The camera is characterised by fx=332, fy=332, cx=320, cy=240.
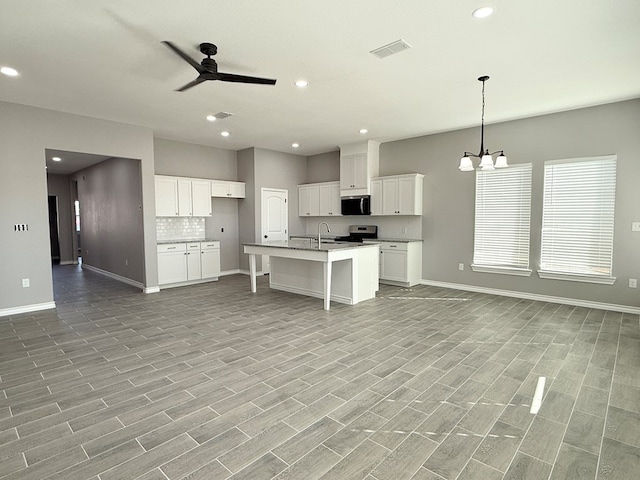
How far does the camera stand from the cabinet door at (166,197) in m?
6.47

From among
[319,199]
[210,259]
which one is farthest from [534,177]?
[210,259]

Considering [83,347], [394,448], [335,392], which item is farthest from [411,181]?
[83,347]

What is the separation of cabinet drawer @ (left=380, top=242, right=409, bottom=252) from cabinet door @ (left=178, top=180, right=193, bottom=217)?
408 centimetres

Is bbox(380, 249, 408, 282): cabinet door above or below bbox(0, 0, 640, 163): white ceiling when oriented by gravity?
below

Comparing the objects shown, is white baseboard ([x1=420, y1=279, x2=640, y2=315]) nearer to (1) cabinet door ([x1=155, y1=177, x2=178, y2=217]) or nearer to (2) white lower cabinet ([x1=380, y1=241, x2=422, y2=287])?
(2) white lower cabinet ([x1=380, y1=241, x2=422, y2=287])

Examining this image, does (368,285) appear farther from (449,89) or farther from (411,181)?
(449,89)

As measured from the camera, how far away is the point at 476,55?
10.8 ft

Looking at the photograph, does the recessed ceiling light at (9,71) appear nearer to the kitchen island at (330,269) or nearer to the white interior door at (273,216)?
the kitchen island at (330,269)

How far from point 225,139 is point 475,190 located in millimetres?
5033

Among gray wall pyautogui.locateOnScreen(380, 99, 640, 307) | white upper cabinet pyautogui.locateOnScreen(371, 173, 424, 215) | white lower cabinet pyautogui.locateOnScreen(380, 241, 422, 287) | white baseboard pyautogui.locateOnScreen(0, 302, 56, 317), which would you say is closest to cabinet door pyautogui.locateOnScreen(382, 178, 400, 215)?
white upper cabinet pyautogui.locateOnScreen(371, 173, 424, 215)

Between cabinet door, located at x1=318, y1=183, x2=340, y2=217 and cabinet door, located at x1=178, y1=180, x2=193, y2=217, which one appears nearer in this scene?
cabinet door, located at x1=178, y1=180, x2=193, y2=217

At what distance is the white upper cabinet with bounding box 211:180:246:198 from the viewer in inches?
290

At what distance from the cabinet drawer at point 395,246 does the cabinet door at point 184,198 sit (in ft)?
13.4

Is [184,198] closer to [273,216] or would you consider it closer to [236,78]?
[273,216]
